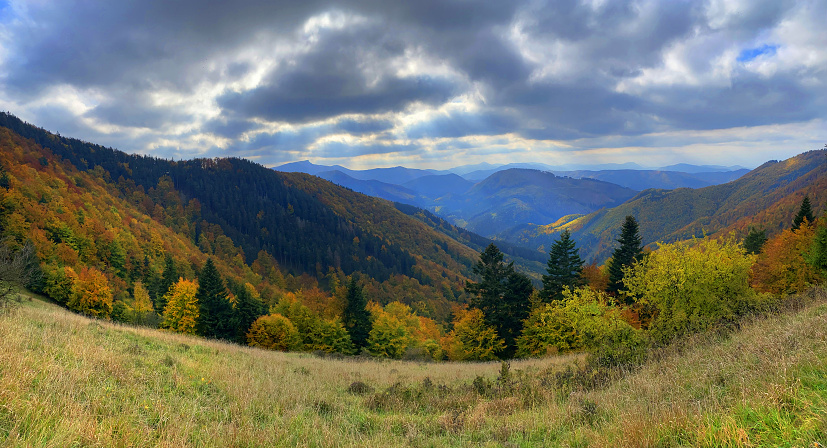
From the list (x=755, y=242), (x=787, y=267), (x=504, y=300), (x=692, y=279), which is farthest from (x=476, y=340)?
(x=755, y=242)

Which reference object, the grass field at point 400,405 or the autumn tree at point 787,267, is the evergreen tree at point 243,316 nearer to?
the grass field at point 400,405

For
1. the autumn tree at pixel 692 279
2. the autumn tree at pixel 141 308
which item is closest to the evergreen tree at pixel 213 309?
the autumn tree at pixel 141 308

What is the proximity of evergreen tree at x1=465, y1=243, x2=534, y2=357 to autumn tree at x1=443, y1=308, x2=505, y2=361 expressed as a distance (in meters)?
0.65

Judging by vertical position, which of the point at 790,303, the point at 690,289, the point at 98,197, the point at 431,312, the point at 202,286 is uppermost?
the point at 98,197

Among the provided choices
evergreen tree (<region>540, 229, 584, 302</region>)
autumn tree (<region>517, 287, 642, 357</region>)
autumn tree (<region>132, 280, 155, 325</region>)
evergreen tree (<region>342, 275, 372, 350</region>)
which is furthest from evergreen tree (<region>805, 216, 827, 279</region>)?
autumn tree (<region>132, 280, 155, 325</region>)

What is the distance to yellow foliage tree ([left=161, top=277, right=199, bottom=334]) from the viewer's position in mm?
40688

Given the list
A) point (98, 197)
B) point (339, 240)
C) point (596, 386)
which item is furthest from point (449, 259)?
point (596, 386)

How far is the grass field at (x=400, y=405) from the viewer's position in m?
4.48

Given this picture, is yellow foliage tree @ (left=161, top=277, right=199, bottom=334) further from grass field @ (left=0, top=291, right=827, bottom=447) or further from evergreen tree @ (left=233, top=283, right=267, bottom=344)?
grass field @ (left=0, top=291, right=827, bottom=447)

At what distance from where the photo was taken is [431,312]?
400 ft

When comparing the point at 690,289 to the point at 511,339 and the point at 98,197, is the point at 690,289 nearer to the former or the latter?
the point at 511,339

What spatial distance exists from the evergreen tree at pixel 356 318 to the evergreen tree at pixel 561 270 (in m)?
20.6

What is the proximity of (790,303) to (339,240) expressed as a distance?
18192 cm

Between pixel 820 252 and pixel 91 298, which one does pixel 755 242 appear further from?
pixel 91 298
